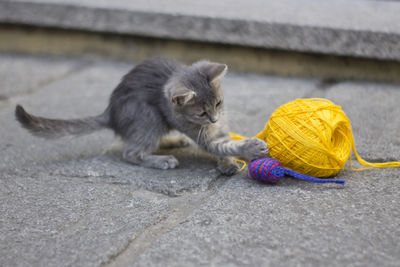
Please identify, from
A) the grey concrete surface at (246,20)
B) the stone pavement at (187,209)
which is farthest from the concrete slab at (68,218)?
the grey concrete surface at (246,20)

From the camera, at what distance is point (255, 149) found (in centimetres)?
218

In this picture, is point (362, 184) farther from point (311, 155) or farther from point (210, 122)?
point (210, 122)

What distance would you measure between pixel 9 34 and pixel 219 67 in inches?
109

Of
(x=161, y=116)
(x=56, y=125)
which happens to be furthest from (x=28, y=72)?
(x=161, y=116)

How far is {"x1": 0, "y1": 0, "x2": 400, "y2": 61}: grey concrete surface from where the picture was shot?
3402 millimetres

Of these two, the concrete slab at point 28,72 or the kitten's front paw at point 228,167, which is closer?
the kitten's front paw at point 228,167

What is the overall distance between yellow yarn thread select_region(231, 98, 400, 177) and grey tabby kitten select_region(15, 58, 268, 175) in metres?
0.23

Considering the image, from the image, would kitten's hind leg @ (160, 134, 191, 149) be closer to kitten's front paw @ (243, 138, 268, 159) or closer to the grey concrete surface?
kitten's front paw @ (243, 138, 268, 159)

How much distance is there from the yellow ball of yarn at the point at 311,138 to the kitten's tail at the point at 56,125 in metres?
0.99

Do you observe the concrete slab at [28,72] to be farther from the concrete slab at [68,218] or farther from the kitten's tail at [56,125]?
the concrete slab at [68,218]

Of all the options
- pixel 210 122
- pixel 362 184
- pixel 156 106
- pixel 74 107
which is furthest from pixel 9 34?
pixel 362 184

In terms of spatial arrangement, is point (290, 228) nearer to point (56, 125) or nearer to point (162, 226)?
point (162, 226)

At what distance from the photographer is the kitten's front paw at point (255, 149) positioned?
85.0 inches

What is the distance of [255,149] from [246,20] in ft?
5.58
